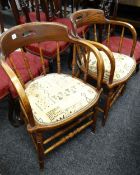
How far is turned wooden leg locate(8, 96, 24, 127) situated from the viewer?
134 cm

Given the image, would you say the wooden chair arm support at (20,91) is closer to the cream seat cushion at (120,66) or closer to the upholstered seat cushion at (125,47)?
the cream seat cushion at (120,66)

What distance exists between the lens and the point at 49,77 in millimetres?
1277

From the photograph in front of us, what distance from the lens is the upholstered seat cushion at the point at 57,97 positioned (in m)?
1.02

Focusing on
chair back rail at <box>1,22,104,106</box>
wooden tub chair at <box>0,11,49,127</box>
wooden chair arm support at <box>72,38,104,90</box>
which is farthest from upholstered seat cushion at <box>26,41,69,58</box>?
wooden chair arm support at <box>72,38,104,90</box>

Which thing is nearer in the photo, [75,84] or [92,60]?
[75,84]

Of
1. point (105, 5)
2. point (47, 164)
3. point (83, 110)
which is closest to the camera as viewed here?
point (83, 110)

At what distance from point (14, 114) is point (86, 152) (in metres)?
0.61

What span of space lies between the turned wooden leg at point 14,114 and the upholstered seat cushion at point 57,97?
225 mm

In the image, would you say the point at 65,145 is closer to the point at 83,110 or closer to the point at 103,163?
the point at 103,163

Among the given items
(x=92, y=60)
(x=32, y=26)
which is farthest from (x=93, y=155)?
(x=32, y=26)

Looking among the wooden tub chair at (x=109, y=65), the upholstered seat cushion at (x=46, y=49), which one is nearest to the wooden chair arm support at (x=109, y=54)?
the wooden tub chair at (x=109, y=65)

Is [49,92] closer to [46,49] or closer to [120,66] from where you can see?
[46,49]

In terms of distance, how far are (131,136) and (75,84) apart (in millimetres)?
623

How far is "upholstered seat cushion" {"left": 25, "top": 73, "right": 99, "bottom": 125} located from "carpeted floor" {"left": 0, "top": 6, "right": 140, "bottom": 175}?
0.43 metres
